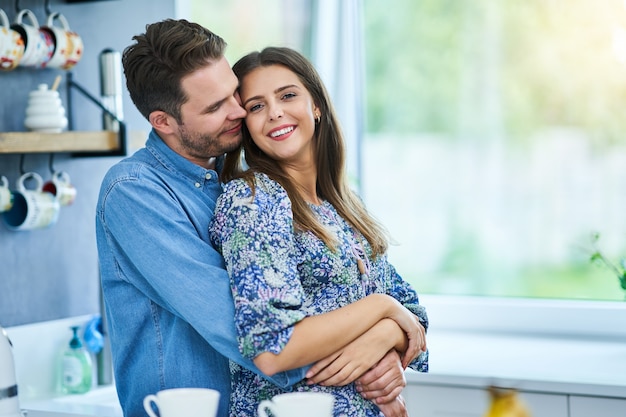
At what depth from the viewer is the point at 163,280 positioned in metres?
1.63

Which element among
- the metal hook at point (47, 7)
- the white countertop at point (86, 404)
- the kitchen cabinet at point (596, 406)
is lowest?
the kitchen cabinet at point (596, 406)

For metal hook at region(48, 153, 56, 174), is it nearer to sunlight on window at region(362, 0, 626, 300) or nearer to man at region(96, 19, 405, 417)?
man at region(96, 19, 405, 417)

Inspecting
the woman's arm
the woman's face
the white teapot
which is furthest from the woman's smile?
the white teapot

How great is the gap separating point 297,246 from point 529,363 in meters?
1.22

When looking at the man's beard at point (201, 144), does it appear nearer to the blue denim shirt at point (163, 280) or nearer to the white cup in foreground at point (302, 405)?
the blue denim shirt at point (163, 280)

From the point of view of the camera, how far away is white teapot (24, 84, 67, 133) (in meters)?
2.54

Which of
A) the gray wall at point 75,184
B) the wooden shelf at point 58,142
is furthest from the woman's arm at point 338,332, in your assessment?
the gray wall at point 75,184

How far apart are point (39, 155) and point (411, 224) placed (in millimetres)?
1436

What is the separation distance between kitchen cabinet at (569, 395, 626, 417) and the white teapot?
5.25ft

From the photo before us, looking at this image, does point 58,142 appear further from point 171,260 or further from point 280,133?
point 171,260

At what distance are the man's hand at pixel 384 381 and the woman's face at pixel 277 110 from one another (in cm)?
46

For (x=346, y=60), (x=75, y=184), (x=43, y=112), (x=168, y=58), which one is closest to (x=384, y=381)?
(x=168, y=58)

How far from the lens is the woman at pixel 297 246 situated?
161cm

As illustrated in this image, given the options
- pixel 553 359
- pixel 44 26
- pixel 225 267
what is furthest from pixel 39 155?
pixel 553 359
